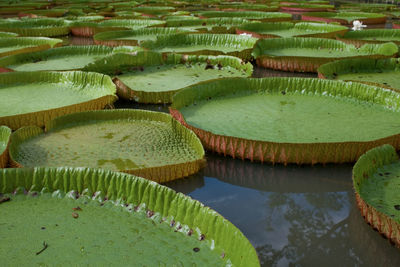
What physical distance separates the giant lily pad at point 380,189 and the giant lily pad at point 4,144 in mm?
1694

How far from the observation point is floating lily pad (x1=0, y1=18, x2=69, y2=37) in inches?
270

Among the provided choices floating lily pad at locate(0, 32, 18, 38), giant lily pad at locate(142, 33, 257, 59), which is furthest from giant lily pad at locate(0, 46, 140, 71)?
floating lily pad at locate(0, 32, 18, 38)

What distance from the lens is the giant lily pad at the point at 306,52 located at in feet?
14.5

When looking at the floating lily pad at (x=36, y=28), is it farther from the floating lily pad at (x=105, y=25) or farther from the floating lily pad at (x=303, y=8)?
the floating lily pad at (x=303, y=8)

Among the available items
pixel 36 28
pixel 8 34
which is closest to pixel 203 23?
pixel 36 28

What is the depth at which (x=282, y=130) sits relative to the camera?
8.50 feet

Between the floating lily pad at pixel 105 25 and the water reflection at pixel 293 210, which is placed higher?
the floating lily pad at pixel 105 25

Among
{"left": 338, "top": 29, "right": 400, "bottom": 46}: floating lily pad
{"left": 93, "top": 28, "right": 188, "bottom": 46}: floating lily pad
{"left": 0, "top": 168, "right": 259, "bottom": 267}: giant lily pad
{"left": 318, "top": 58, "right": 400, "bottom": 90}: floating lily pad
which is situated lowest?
{"left": 0, "top": 168, "right": 259, "bottom": 267}: giant lily pad

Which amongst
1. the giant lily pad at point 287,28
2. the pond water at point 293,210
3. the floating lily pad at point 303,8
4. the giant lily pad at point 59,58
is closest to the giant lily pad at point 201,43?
the giant lily pad at point 59,58

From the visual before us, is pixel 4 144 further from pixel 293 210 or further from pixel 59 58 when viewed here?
pixel 59 58

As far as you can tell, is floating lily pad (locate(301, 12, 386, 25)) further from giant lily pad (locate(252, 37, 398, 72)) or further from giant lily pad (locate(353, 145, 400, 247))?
giant lily pad (locate(353, 145, 400, 247))

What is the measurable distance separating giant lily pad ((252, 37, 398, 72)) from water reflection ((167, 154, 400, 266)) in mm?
2395

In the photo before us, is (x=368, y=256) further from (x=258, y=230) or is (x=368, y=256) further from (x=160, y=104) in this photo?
(x=160, y=104)

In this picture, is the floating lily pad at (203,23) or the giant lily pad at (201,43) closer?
the giant lily pad at (201,43)
